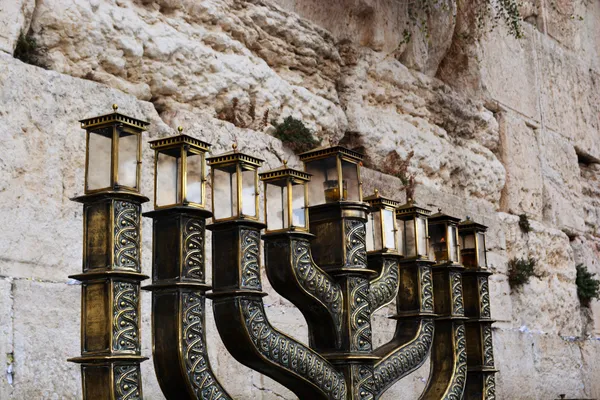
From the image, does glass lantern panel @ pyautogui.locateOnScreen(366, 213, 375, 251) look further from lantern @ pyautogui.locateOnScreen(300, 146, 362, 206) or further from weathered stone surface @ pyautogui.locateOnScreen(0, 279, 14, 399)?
weathered stone surface @ pyautogui.locateOnScreen(0, 279, 14, 399)

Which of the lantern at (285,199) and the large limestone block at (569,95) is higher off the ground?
the large limestone block at (569,95)

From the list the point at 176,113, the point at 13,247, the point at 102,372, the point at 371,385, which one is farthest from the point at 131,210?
the point at 176,113

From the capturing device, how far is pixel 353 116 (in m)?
4.50

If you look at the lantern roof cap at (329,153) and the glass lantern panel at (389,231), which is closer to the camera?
the lantern roof cap at (329,153)

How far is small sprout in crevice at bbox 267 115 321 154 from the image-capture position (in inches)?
155

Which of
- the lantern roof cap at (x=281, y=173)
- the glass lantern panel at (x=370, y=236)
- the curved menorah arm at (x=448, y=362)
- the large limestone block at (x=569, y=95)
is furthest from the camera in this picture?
the large limestone block at (x=569, y=95)

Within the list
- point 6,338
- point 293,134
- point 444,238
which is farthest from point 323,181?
point 293,134

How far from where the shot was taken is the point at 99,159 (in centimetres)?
213

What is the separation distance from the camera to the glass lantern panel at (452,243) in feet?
10.8

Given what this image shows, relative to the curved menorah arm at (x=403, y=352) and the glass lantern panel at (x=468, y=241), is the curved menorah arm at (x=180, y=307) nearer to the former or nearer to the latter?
the curved menorah arm at (x=403, y=352)

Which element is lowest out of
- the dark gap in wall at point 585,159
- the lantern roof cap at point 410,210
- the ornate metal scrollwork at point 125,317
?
the ornate metal scrollwork at point 125,317

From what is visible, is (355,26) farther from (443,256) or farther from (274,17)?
(443,256)

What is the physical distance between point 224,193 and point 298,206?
11.6 inches

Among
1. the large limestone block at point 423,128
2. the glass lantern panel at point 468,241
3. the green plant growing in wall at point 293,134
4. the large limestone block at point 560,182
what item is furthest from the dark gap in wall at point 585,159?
the glass lantern panel at point 468,241
